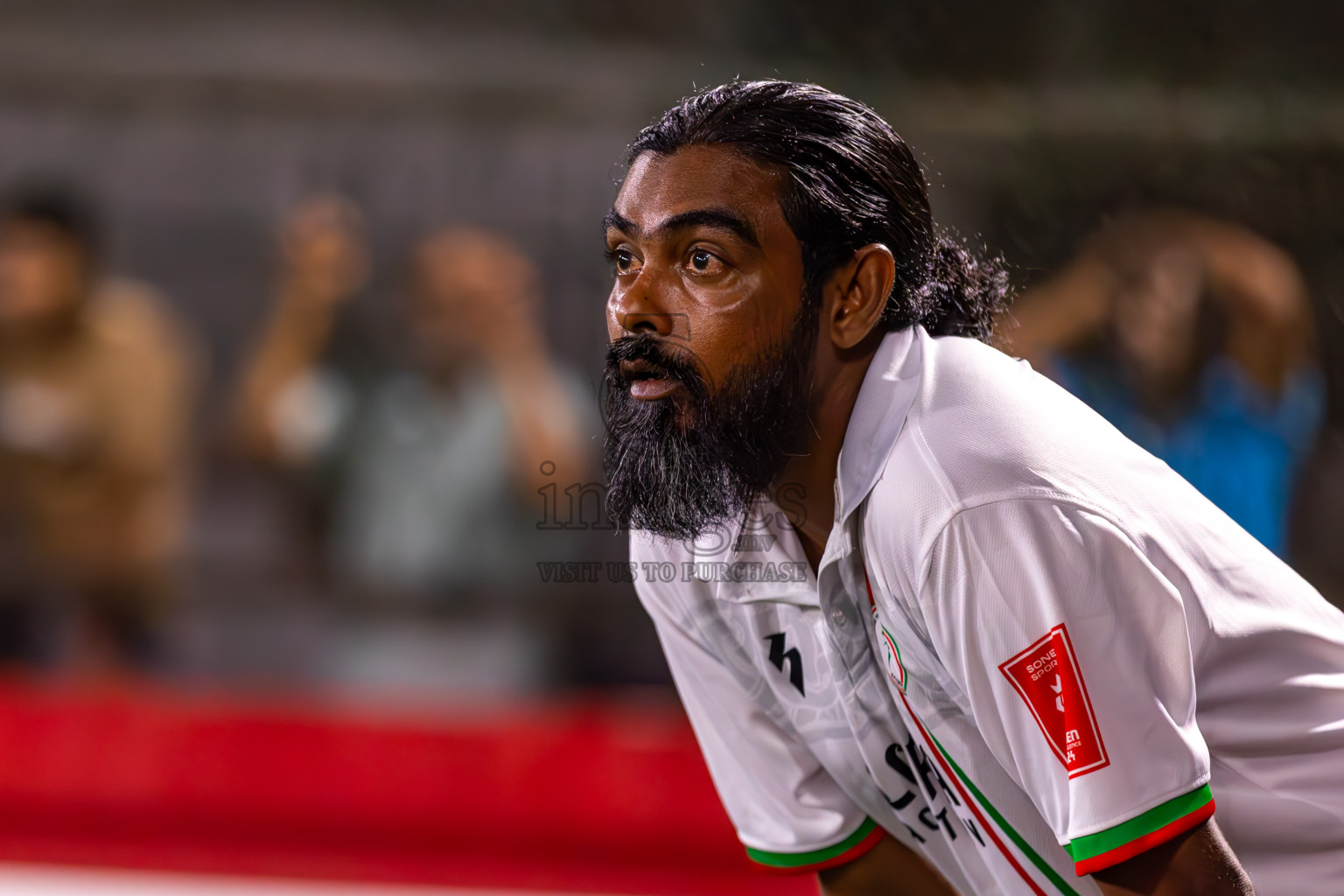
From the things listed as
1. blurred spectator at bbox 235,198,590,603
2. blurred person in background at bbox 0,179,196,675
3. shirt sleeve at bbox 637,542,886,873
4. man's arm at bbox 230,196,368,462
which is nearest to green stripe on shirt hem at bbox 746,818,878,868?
shirt sleeve at bbox 637,542,886,873

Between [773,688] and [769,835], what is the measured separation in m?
0.17

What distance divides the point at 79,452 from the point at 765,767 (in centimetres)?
223

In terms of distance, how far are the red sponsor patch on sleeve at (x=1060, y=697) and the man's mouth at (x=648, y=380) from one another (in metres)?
0.32

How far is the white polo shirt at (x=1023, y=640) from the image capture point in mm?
767

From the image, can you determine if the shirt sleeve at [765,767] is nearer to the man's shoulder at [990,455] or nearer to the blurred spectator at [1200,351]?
the man's shoulder at [990,455]

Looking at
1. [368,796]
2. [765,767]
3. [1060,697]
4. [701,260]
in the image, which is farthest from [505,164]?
[1060,697]

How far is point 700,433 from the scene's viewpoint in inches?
37.4

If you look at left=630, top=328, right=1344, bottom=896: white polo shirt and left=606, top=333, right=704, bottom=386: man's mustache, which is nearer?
left=630, top=328, right=1344, bottom=896: white polo shirt

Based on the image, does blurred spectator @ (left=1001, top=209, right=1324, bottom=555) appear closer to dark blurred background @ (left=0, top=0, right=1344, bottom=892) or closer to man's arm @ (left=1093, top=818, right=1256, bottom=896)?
dark blurred background @ (left=0, top=0, right=1344, bottom=892)

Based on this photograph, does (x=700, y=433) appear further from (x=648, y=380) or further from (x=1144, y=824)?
(x=1144, y=824)

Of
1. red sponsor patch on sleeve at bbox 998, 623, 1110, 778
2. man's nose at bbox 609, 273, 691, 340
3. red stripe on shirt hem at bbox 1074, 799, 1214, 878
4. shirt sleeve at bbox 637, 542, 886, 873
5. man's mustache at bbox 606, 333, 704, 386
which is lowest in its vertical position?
shirt sleeve at bbox 637, 542, 886, 873

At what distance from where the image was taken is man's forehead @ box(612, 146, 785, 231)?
89 cm

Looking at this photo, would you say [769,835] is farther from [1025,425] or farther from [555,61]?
[555,61]

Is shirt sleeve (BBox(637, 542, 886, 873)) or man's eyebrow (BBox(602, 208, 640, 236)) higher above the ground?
man's eyebrow (BBox(602, 208, 640, 236))
